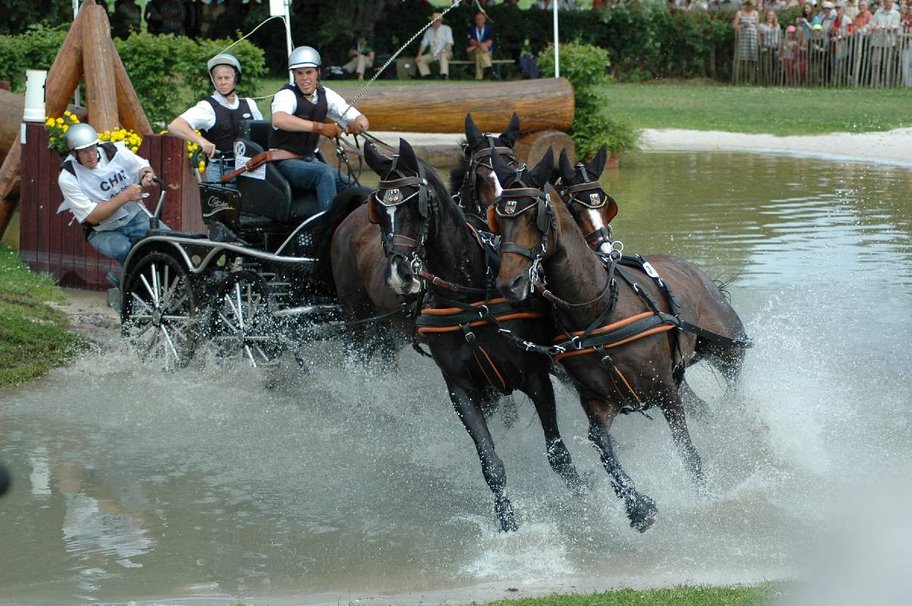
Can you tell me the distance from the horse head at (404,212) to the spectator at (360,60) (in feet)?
73.1

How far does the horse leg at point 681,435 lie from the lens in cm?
629

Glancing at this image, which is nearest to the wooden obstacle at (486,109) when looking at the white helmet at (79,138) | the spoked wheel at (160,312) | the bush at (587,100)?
the bush at (587,100)

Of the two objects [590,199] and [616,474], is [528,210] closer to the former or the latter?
[590,199]

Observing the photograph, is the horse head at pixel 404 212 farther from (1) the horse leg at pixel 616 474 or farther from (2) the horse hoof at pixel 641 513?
(2) the horse hoof at pixel 641 513

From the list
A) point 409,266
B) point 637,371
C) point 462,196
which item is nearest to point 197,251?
point 462,196

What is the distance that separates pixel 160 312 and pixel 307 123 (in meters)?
1.98

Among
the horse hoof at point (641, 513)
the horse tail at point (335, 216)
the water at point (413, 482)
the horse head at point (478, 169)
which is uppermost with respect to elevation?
the horse head at point (478, 169)

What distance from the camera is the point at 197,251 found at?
9.12m

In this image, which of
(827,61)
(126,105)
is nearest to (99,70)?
(126,105)

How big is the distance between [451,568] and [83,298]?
691 centimetres

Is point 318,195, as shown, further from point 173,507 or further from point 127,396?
point 173,507

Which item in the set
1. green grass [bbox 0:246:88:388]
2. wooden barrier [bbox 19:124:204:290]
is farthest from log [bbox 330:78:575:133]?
green grass [bbox 0:246:88:388]

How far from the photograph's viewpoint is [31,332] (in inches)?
400

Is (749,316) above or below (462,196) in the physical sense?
below
